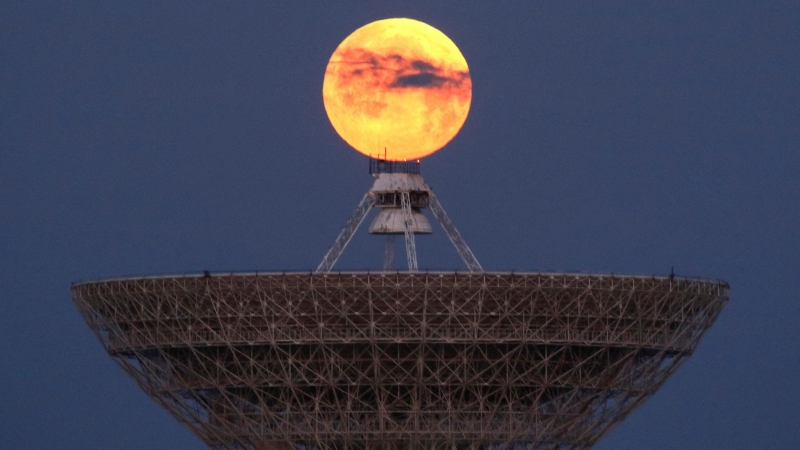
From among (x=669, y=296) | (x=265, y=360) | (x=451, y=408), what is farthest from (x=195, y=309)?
(x=669, y=296)

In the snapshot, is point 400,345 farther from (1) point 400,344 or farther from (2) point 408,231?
(2) point 408,231

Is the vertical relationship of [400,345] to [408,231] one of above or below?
below

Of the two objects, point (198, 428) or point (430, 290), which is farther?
point (198, 428)

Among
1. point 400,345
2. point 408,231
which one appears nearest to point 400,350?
point 400,345

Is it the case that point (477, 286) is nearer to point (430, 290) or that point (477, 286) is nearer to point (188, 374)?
point (430, 290)

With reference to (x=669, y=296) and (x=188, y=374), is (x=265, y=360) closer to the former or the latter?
(x=188, y=374)

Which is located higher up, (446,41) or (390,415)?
(446,41)
